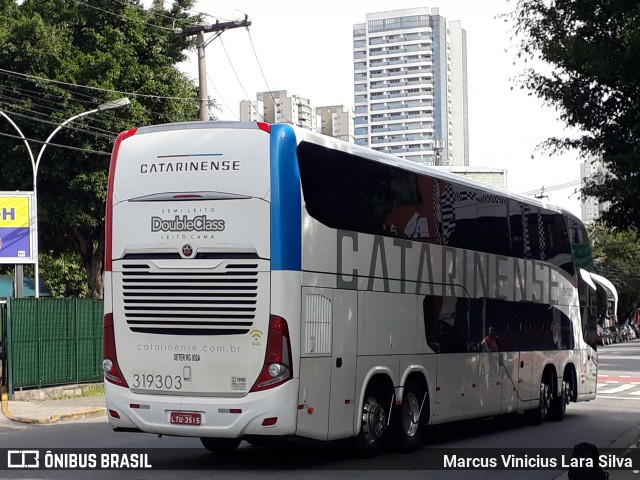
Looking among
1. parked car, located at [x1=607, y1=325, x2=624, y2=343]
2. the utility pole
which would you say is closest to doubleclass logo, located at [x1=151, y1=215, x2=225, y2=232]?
the utility pole

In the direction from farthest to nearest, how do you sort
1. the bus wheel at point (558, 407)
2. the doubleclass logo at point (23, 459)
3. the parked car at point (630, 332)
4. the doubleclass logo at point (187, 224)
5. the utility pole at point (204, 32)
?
the parked car at point (630, 332) → the utility pole at point (204, 32) → the bus wheel at point (558, 407) → the doubleclass logo at point (23, 459) → the doubleclass logo at point (187, 224)

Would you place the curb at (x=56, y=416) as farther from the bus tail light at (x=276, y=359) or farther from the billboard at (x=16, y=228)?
the bus tail light at (x=276, y=359)

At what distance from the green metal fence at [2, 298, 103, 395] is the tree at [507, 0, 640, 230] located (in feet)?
40.7

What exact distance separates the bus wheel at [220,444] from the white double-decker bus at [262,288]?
0.03 m

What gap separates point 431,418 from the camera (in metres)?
15.3

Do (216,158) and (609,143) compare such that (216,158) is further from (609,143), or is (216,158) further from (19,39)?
(19,39)

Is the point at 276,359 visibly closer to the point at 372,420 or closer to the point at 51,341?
the point at 372,420

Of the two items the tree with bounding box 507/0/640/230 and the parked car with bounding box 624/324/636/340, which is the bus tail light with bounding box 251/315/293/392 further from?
the parked car with bounding box 624/324/636/340

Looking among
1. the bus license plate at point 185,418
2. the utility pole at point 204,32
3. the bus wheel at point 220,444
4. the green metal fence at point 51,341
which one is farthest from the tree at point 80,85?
the bus license plate at point 185,418

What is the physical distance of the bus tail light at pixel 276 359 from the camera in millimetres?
11844

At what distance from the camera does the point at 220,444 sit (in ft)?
46.7

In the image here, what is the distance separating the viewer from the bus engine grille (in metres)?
12.0

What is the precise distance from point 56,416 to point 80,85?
19.2 metres

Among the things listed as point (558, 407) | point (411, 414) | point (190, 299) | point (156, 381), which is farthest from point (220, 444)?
point (558, 407)
